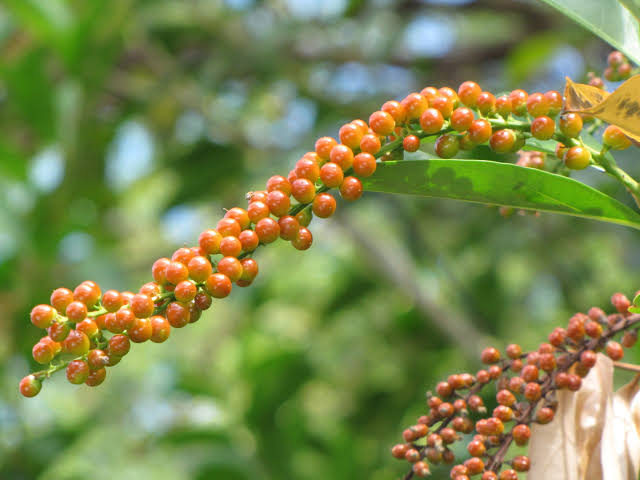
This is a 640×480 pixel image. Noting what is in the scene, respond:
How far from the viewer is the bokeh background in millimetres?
1682

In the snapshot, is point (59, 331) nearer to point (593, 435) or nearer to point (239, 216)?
point (239, 216)

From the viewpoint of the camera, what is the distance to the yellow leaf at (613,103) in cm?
44

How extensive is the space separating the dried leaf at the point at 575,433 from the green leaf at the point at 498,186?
0.12 meters

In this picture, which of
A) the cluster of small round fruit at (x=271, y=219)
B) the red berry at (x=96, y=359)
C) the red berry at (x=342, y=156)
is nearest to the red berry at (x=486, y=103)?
the cluster of small round fruit at (x=271, y=219)

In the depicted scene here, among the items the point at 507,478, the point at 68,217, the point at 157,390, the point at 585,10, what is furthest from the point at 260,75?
the point at 507,478

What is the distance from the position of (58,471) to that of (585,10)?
69.7 inches

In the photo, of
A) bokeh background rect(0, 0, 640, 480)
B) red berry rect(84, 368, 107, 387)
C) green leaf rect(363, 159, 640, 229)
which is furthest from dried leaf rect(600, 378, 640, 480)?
bokeh background rect(0, 0, 640, 480)

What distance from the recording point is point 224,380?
7.10 ft

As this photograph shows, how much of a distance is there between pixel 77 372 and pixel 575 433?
0.36 metres

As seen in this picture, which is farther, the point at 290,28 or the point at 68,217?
the point at 290,28

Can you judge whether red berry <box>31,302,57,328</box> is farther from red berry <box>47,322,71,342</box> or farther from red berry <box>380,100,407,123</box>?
red berry <box>380,100,407,123</box>

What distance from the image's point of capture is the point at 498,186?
1.62 ft

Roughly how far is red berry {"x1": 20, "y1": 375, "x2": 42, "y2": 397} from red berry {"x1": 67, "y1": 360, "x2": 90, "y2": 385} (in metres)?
0.03

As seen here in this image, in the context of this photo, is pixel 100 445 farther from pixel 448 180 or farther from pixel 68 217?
pixel 448 180
